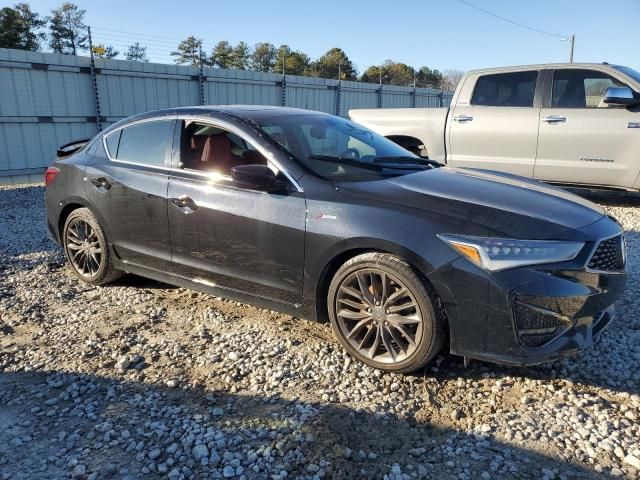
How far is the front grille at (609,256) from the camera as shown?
2927mm

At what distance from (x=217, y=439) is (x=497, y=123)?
21.3ft

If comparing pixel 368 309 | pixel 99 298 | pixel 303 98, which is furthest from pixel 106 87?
pixel 368 309

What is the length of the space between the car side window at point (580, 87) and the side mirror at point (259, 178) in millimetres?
5436

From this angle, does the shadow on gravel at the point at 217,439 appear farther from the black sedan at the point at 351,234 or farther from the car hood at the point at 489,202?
the car hood at the point at 489,202

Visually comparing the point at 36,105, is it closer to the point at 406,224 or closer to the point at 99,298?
the point at 99,298

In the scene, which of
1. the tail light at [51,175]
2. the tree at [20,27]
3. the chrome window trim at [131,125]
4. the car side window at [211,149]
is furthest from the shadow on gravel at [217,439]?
the tree at [20,27]

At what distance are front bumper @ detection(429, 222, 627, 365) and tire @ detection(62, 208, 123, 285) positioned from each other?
120 inches

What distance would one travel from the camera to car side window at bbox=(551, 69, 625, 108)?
7078 millimetres

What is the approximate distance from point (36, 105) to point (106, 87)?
1.84 m

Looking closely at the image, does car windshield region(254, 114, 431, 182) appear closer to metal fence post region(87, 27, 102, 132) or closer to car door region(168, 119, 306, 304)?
car door region(168, 119, 306, 304)

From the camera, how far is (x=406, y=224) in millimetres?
2998

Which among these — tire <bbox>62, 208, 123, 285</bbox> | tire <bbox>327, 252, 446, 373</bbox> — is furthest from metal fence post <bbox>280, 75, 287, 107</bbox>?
tire <bbox>327, 252, 446, 373</bbox>

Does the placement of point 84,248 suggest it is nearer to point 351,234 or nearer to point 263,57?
point 351,234

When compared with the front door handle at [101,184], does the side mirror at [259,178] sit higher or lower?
higher
